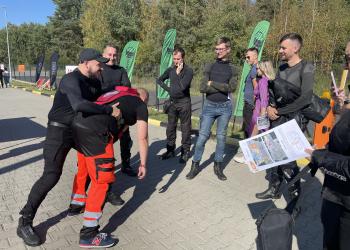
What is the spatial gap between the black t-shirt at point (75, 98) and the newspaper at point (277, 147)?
1.36 m

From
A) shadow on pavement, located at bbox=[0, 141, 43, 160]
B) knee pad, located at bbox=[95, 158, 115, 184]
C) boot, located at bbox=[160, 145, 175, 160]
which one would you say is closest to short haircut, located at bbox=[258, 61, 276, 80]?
knee pad, located at bbox=[95, 158, 115, 184]

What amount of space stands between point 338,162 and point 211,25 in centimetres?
2898

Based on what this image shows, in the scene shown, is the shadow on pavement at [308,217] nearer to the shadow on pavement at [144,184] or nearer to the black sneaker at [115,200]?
the shadow on pavement at [144,184]

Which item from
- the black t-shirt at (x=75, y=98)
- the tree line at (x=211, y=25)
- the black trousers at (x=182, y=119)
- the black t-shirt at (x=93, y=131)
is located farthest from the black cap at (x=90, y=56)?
the tree line at (x=211, y=25)

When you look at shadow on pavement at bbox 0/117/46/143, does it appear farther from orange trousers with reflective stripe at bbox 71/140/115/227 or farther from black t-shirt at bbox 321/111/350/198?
black t-shirt at bbox 321/111/350/198

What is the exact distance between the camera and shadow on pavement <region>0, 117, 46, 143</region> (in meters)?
8.57

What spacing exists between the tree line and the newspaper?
1778cm

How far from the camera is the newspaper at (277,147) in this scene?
101 inches

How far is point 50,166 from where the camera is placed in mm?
3555

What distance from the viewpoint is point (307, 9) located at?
77.0 feet

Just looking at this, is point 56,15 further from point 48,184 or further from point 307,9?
point 48,184

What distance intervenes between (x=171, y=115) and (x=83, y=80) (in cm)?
313

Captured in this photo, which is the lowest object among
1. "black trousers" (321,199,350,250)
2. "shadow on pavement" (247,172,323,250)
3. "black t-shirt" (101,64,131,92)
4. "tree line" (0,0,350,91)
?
"shadow on pavement" (247,172,323,250)

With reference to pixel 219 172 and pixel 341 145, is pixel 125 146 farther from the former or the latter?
pixel 341 145
